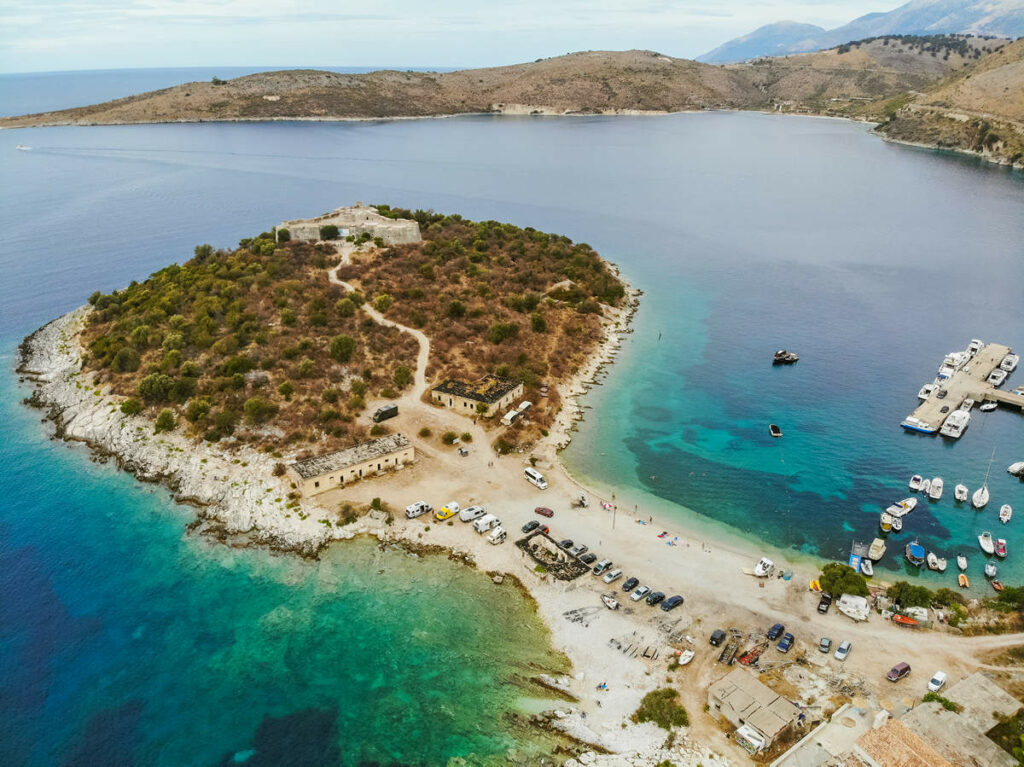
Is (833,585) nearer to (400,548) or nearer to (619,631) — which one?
(619,631)

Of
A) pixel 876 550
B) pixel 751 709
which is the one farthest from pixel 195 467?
pixel 876 550

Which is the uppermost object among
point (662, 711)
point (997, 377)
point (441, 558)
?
point (997, 377)

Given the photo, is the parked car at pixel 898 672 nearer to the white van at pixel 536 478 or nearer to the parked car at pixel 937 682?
the parked car at pixel 937 682

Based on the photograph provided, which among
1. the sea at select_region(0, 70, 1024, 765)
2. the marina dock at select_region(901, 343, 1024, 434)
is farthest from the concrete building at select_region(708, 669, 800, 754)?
the marina dock at select_region(901, 343, 1024, 434)

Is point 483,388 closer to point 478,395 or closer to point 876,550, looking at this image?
point 478,395

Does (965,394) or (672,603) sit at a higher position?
(965,394)

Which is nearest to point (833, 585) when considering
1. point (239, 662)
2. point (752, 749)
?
point (752, 749)

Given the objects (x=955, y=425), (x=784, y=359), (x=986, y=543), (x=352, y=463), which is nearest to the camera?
(x=986, y=543)
